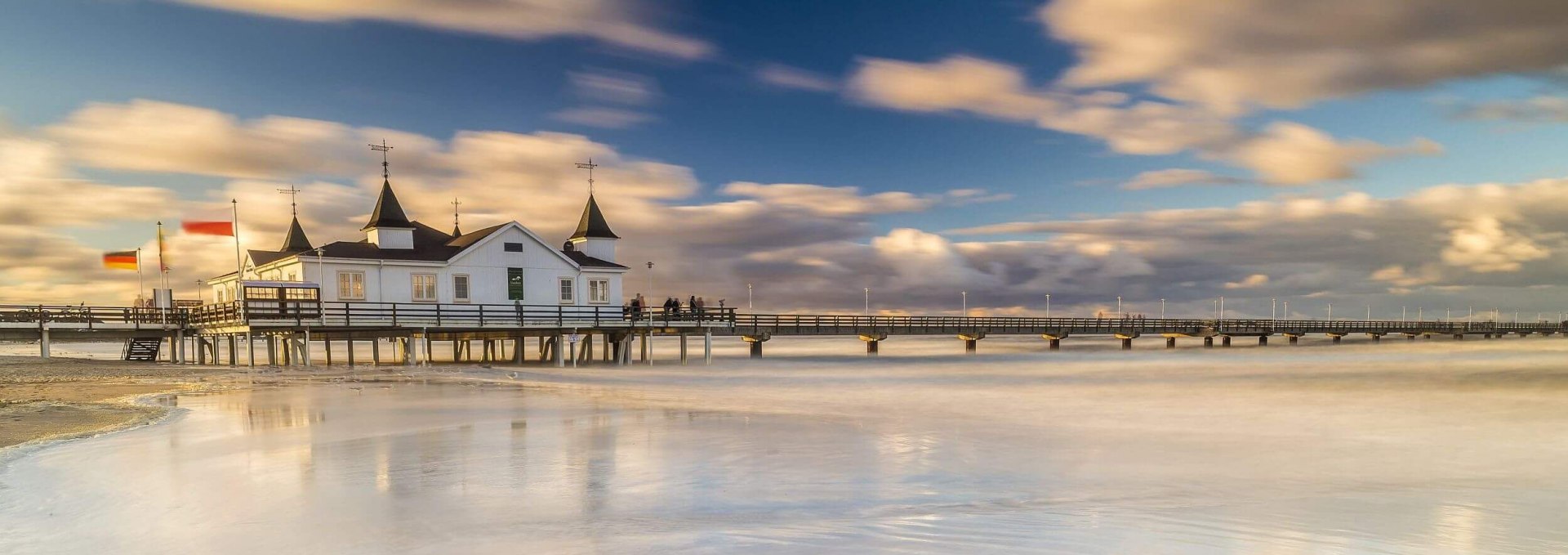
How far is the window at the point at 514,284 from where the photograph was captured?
117 feet

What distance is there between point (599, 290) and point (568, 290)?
5.37ft

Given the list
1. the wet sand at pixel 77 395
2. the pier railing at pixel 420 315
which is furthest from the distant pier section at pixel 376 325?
the wet sand at pixel 77 395

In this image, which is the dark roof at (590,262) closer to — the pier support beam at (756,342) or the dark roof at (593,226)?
the dark roof at (593,226)

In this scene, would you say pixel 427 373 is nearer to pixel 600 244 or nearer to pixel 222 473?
pixel 600 244

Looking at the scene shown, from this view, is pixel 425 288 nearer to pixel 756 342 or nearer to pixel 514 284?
pixel 514 284

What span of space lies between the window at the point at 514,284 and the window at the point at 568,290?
1924mm

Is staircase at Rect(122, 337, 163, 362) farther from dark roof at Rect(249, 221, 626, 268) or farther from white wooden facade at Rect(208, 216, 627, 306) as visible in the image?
dark roof at Rect(249, 221, 626, 268)

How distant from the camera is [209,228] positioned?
32656mm

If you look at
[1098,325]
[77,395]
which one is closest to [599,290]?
[77,395]

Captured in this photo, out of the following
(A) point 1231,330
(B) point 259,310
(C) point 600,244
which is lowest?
(A) point 1231,330

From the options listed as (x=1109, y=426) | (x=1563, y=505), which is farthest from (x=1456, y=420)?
(x=1563, y=505)

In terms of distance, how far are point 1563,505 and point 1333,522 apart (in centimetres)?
342

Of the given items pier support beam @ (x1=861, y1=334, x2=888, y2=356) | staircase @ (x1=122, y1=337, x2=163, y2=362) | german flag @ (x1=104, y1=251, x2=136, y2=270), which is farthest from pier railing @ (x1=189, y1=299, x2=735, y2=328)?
pier support beam @ (x1=861, y1=334, x2=888, y2=356)

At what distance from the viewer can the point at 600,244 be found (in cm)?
4166
